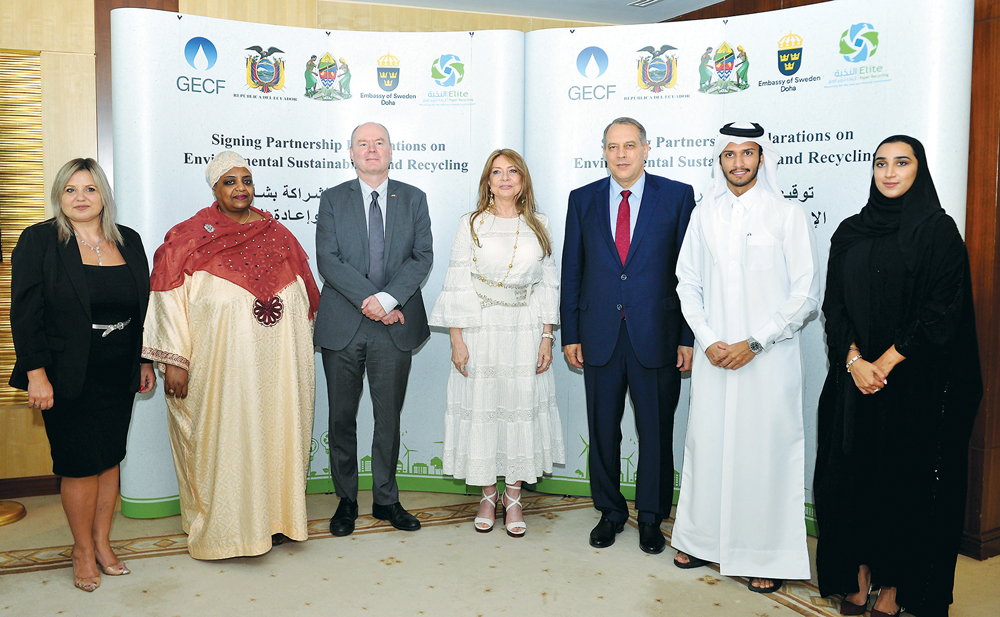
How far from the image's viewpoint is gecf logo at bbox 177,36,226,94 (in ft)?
12.6

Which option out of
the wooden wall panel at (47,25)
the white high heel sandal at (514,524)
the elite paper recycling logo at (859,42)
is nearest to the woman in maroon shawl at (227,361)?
the white high heel sandal at (514,524)

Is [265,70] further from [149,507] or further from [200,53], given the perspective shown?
[149,507]

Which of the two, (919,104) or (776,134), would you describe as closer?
(919,104)

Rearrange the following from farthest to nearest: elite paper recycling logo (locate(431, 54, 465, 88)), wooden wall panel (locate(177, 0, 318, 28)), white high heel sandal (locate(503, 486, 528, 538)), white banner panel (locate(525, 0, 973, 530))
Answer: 1. wooden wall panel (locate(177, 0, 318, 28))
2. elite paper recycling logo (locate(431, 54, 465, 88))
3. white high heel sandal (locate(503, 486, 528, 538))
4. white banner panel (locate(525, 0, 973, 530))

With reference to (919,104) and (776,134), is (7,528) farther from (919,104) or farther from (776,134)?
(919,104)

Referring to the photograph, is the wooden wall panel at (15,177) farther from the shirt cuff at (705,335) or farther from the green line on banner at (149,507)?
the shirt cuff at (705,335)

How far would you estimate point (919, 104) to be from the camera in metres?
3.32

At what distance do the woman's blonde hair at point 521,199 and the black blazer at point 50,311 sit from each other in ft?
5.59

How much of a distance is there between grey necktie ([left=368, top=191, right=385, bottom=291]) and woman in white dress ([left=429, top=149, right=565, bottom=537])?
1.08 feet

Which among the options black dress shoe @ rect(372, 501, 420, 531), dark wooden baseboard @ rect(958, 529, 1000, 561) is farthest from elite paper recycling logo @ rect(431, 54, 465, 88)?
dark wooden baseboard @ rect(958, 529, 1000, 561)

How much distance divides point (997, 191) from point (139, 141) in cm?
413

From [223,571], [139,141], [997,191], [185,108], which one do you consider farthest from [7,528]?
[997,191]

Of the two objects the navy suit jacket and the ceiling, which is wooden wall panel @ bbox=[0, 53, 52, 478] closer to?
the ceiling

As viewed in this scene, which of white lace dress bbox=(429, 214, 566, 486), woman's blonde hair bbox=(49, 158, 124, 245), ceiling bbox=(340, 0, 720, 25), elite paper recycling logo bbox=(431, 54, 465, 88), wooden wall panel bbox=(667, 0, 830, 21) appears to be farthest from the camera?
ceiling bbox=(340, 0, 720, 25)
